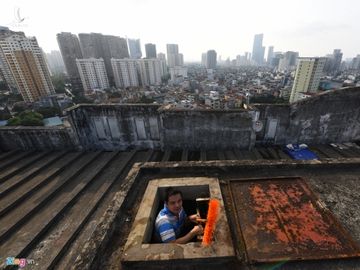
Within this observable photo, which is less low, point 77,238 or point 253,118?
point 253,118

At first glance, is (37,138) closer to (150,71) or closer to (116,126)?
(116,126)

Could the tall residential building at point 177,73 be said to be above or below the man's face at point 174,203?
below

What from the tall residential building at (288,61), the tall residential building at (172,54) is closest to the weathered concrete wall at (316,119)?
the tall residential building at (172,54)

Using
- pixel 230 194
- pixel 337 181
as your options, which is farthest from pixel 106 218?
pixel 337 181

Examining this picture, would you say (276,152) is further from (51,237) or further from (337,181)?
(51,237)

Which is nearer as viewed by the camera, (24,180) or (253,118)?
(24,180)

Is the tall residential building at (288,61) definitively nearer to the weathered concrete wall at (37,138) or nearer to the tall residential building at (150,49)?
the tall residential building at (150,49)

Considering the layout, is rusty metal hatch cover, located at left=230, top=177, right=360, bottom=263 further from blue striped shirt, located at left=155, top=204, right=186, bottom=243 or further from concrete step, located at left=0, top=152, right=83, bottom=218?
concrete step, located at left=0, top=152, right=83, bottom=218
